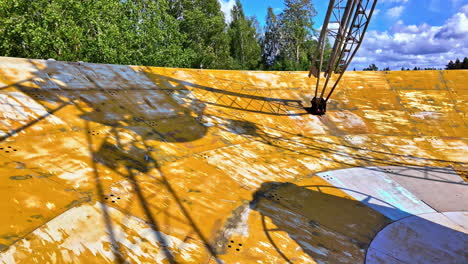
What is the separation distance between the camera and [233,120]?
14.7 meters

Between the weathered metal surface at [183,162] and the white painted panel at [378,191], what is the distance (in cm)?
41

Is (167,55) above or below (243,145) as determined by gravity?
above

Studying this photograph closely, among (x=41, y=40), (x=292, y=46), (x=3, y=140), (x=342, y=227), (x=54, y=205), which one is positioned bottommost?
(x=342, y=227)

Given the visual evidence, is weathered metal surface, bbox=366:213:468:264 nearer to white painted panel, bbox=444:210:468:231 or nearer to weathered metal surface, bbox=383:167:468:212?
white painted panel, bbox=444:210:468:231

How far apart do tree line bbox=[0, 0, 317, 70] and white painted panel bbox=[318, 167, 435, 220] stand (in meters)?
24.7

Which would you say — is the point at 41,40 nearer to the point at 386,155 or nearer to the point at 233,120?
the point at 233,120

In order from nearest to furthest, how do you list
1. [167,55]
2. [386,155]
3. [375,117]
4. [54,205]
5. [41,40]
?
[54,205], [386,155], [375,117], [41,40], [167,55]

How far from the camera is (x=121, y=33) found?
98.8 ft

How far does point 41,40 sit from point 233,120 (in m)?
20.3

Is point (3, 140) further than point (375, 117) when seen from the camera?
No

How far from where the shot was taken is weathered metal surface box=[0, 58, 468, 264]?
6008mm

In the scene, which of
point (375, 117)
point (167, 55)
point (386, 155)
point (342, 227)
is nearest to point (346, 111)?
point (375, 117)

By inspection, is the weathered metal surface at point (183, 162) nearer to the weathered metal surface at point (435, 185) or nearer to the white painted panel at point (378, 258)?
the white painted panel at point (378, 258)

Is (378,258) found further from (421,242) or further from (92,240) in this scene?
(92,240)
